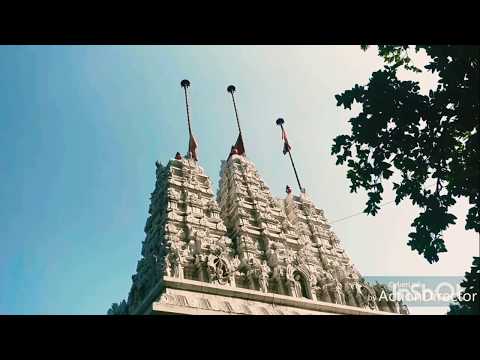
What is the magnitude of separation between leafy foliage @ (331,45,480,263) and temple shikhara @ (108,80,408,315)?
24.9 feet

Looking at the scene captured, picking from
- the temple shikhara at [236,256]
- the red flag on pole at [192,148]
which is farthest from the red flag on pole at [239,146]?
the red flag on pole at [192,148]

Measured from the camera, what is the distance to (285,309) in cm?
1698

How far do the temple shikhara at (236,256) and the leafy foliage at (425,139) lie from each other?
7.60 m

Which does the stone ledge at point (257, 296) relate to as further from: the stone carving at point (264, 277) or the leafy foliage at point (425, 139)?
the leafy foliage at point (425, 139)

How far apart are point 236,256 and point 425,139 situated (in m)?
11.5

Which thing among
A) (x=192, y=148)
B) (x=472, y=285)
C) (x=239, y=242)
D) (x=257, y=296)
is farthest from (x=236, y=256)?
(x=472, y=285)

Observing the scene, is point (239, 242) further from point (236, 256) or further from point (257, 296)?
point (257, 296)

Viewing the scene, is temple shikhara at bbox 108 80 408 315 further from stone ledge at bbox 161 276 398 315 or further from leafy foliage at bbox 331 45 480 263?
leafy foliage at bbox 331 45 480 263

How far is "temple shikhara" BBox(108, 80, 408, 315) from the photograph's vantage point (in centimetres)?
1580

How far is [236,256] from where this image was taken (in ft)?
62.8

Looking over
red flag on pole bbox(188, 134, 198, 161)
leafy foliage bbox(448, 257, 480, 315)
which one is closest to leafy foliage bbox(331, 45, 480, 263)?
leafy foliage bbox(448, 257, 480, 315)
